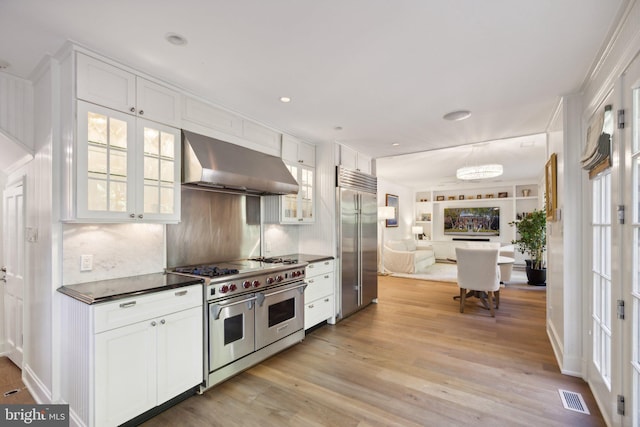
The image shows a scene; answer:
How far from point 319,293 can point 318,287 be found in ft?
0.27

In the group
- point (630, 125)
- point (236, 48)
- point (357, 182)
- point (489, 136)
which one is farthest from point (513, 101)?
point (236, 48)

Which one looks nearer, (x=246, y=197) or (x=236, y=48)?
(x=236, y=48)

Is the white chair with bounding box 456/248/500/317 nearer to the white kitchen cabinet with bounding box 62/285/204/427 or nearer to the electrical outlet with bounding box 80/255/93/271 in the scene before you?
the white kitchen cabinet with bounding box 62/285/204/427

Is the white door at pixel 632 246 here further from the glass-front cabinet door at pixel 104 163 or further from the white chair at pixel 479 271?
the glass-front cabinet door at pixel 104 163

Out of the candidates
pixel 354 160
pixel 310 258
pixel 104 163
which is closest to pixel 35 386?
pixel 104 163

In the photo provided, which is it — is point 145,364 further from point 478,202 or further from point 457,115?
point 478,202

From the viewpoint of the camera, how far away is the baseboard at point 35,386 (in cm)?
223

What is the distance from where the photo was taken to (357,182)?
4.61 meters

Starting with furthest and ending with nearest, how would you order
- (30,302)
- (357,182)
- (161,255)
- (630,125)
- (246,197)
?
1. (357,182)
2. (246,197)
3. (161,255)
4. (30,302)
5. (630,125)

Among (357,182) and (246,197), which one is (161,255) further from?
(357,182)

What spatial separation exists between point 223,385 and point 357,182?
312 cm

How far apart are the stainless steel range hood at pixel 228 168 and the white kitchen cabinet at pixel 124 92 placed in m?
0.24

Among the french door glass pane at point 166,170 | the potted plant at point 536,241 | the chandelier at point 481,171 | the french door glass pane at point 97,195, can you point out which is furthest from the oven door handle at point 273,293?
the potted plant at point 536,241

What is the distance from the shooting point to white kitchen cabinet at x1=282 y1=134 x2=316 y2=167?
3771 millimetres
